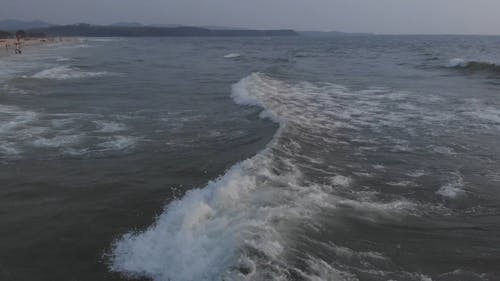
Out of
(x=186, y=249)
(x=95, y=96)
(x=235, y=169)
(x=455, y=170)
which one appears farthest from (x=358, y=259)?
(x=95, y=96)

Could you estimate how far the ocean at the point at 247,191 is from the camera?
7.70m

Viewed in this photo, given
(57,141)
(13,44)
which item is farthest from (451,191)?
(13,44)

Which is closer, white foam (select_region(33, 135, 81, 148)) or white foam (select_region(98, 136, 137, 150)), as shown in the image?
white foam (select_region(98, 136, 137, 150))

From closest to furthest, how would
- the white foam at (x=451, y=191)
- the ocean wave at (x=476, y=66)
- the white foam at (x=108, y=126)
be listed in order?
the white foam at (x=451, y=191) < the white foam at (x=108, y=126) < the ocean wave at (x=476, y=66)

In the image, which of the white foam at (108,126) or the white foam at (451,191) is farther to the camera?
the white foam at (108,126)

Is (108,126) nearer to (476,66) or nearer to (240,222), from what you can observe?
(240,222)

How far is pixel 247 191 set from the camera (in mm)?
10570

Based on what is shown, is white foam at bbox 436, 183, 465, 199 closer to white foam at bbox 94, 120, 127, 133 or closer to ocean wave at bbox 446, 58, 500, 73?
white foam at bbox 94, 120, 127, 133

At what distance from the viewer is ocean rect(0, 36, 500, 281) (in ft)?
25.3

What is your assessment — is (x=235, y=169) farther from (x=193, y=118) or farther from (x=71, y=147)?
(x=193, y=118)

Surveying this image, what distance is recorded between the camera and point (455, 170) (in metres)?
12.8

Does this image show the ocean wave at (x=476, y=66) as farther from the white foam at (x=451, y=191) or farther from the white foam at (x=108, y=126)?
the white foam at (x=108, y=126)

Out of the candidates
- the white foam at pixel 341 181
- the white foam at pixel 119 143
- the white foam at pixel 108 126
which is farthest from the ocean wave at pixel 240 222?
the white foam at pixel 108 126

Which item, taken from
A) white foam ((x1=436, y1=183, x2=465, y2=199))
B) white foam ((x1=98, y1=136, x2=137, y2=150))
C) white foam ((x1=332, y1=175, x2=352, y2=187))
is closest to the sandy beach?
white foam ((x1=98, y1=136, x2=137, y2=150))
